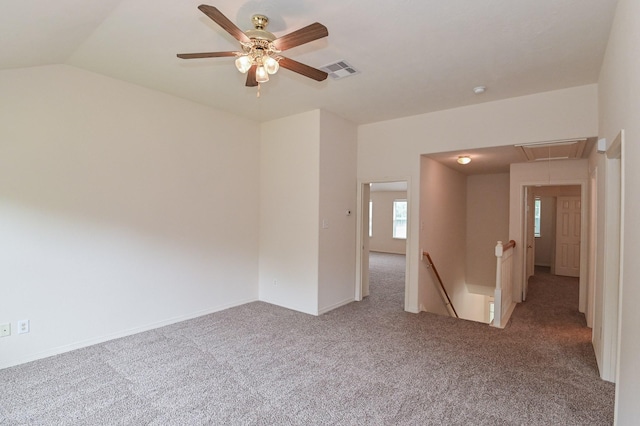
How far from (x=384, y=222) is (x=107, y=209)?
972 centimetres

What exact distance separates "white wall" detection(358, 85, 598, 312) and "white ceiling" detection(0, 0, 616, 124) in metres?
0.19

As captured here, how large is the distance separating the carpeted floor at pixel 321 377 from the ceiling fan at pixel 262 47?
2469 mm

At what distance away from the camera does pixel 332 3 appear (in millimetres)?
2125

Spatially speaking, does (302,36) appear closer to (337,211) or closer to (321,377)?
(321,377)

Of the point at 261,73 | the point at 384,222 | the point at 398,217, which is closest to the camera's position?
the point at 261,73

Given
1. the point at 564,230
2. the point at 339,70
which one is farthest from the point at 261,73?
the point at 564,230

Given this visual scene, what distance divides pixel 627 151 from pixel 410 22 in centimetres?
164

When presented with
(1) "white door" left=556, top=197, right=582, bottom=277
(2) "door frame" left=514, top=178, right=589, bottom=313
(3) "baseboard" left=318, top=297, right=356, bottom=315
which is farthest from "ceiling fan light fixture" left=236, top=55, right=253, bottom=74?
(1) "white door" left=556, top=197, right=582, bottom=277

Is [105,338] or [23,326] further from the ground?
[23,326]

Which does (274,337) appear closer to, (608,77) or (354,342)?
(354,342)

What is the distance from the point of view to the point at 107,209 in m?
3.42

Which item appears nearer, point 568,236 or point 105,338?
point 105,338

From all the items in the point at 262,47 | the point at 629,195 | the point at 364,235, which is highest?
the point at 262,47

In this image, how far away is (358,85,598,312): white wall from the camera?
343 centimetres
